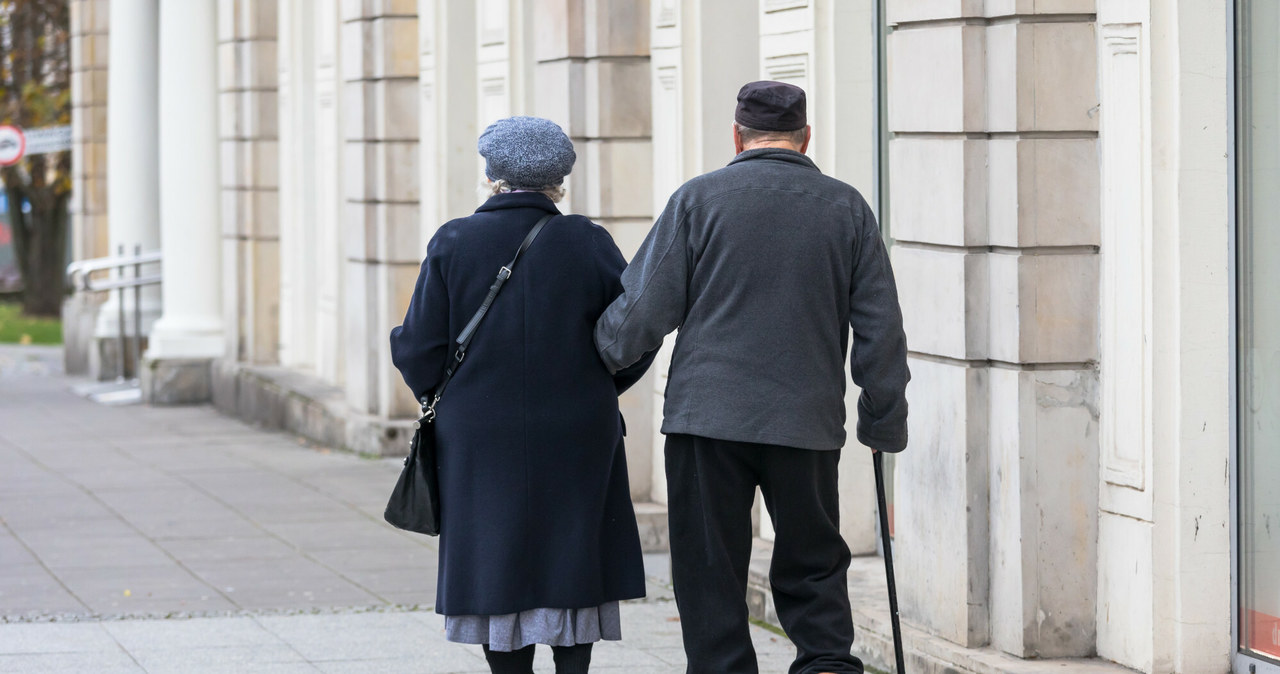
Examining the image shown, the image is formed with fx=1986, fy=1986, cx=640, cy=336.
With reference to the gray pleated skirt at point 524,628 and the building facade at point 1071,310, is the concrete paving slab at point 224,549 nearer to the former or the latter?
the building facade at point 1071,310

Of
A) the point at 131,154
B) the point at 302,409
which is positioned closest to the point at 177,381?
the point at 302,409

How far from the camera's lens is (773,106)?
203 inches

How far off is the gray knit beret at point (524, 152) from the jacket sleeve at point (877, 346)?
799mm

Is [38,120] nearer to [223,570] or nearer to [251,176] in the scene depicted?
[251,176]

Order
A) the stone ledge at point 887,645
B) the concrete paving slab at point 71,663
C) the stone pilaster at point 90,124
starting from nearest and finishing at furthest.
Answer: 1. the stone ledge at point 887,645
2. the concrete paving slab at point 71,663
3. the stone pilaster at point 90,124

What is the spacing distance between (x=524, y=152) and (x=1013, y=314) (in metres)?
1.67

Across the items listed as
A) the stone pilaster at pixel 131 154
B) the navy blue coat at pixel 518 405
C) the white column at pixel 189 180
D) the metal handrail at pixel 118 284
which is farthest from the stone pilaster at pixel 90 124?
the navy blue coat at pixel 518 405

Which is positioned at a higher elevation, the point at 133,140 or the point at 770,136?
the point at 133,140

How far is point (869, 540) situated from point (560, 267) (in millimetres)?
3152

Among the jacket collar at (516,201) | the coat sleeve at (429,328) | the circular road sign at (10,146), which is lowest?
the coat sleeve at (429,328)

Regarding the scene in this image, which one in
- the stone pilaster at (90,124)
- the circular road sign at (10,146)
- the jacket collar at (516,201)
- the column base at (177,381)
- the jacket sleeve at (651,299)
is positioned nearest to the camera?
the jacket sleeve at (651,299)

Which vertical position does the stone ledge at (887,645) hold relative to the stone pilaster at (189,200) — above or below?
below

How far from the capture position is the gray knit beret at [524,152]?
16.8 feet

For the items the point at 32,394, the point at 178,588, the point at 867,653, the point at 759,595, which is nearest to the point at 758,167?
the point at 867,653
